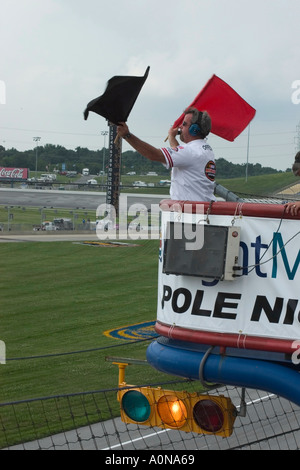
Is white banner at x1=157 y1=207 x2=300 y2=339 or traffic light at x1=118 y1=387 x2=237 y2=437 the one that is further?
white banner at x1=157 y1=207 x2=300 y2=339

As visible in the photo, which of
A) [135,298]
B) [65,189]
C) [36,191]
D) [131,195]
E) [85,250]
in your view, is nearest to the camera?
[135,298]

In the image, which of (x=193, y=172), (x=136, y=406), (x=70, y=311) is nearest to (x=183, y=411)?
(x=136, y=406)

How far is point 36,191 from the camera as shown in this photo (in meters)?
118

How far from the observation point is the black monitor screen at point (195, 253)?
5543 millimetres

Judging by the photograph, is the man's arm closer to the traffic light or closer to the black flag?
the black flag

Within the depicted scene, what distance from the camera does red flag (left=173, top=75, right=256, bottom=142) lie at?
22.9 ft

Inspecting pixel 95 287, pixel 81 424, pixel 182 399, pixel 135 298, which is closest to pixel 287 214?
pixel 182 399

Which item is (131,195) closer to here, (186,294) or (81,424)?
(81,424)

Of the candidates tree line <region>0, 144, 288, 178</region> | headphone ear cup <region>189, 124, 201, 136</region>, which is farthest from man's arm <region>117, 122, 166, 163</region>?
tree line <region>0, 144, 288, 178</region>

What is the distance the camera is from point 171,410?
5426 mm

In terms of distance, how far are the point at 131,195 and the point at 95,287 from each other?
5240cm

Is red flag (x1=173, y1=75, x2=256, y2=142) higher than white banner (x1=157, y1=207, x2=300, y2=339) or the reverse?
higher

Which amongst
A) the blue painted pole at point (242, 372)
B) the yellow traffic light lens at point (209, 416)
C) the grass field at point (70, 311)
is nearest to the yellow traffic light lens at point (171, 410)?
the yellow traffic light lens at point (209, 416)

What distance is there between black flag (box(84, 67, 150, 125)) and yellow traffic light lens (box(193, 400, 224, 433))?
2.14 meters
